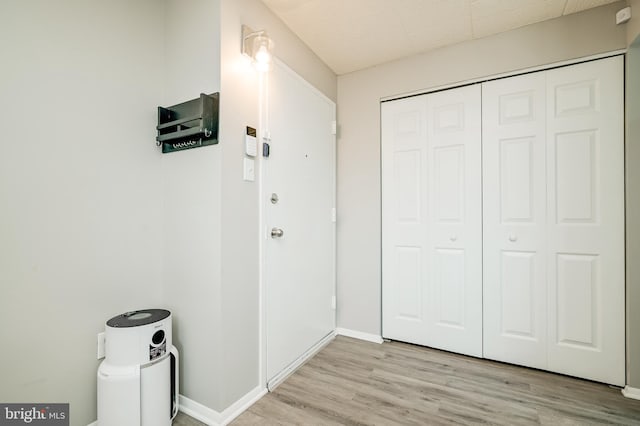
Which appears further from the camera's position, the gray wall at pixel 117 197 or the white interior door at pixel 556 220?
the white interior door at pixel 556 220

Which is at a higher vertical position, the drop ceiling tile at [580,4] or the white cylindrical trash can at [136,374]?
the drop ceiling tile at [580,4]

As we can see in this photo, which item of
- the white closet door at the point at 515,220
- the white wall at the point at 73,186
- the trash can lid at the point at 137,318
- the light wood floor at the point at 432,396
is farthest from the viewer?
the white closet door at the point at 515,220

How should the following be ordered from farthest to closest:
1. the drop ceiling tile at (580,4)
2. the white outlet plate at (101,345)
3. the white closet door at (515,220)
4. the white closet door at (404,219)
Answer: the white closet door at (404,219)
the white closet door at (515,220)
the drop ceiling tile at (580,4)
the white outlet plate at (101,345)

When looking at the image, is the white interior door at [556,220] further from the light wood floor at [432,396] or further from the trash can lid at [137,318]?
the trash can lid at [137,318]

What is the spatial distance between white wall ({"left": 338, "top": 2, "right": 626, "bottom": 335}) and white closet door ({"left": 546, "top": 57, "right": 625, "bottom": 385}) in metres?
0.48

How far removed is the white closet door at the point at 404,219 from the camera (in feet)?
8.00

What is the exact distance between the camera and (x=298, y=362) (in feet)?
7.06

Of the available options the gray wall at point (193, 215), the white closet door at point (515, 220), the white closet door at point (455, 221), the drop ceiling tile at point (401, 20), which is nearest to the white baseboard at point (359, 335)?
the white closet door at point (455, 221)

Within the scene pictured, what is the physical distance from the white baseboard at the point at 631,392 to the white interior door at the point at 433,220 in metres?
0.82

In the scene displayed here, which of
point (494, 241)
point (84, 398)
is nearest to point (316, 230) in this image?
point (494, 241)

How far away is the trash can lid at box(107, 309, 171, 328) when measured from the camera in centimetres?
138

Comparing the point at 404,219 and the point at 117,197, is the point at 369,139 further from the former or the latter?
the point at 117,197

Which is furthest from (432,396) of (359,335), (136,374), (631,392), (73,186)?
(73,186)

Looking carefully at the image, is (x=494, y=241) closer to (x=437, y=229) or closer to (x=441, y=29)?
(x=437, y=229)
